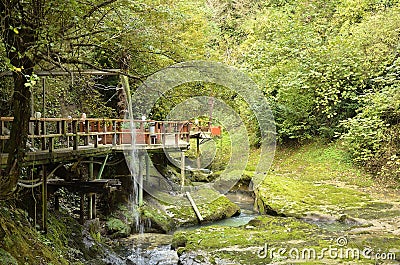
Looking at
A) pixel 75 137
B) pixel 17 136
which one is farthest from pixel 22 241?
pixel 75 137

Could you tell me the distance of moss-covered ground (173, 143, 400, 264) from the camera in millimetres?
7246

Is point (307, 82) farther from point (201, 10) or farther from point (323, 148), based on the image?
point (201, 10)

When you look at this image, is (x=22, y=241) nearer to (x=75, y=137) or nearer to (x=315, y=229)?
(x=75, y=137)

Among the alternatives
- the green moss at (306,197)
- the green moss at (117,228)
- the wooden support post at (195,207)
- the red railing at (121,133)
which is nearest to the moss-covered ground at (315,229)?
the green moss at (306,197)

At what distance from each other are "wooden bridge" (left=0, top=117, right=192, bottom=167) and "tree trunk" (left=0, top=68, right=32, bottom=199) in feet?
1.09

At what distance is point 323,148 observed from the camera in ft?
62.2

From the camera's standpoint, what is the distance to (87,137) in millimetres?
9852

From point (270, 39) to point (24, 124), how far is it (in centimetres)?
1767

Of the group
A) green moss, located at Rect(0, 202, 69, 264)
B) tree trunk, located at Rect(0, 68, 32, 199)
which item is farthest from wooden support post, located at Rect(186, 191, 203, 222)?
tree trunk, located at Rect(0, 68, 32, 199)

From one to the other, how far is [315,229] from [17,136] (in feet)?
21.6

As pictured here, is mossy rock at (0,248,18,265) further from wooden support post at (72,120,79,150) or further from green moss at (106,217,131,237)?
green moss at (106,217,131,237)

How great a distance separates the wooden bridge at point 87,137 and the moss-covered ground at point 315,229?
2944 millimetres

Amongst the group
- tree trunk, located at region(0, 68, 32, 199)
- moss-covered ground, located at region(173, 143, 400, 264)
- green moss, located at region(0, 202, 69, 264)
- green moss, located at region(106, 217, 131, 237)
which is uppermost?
tree trunk, located at region(0, 68, 32, 199)

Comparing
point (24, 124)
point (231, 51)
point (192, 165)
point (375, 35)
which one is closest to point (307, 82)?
point (375, 35)
